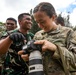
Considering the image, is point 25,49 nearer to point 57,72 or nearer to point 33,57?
point 33,57

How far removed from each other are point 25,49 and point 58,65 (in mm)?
382

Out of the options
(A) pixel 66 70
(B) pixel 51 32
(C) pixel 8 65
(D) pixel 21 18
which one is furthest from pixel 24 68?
(A) pixel 66 70

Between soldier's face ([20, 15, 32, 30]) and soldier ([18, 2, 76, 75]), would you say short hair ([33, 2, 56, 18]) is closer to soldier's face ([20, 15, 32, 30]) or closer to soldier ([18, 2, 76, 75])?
soldier ([18, 2, 76, 75])

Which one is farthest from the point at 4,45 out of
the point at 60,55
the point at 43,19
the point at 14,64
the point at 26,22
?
the point at 26,22

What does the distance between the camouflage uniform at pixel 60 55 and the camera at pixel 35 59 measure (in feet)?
0.47

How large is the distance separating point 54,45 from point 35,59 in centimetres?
22

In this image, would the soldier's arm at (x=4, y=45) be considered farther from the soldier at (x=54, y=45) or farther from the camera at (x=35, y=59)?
the camera at (x=35, y=59)

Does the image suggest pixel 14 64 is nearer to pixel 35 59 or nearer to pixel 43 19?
pixel 43 19

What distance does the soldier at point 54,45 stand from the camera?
238 cm

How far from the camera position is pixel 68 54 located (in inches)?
94.7

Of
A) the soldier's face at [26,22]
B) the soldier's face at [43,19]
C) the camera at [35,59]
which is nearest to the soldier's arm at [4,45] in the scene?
the soldier's face at [43,19]

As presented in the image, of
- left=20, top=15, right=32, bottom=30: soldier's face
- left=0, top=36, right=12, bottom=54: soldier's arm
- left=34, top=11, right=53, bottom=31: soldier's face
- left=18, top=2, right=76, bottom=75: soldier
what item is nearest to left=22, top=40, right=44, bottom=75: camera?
left=18, top=2, right=76, bottom=75: soldier

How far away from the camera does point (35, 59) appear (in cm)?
230

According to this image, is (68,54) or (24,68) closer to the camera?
(68,54)
